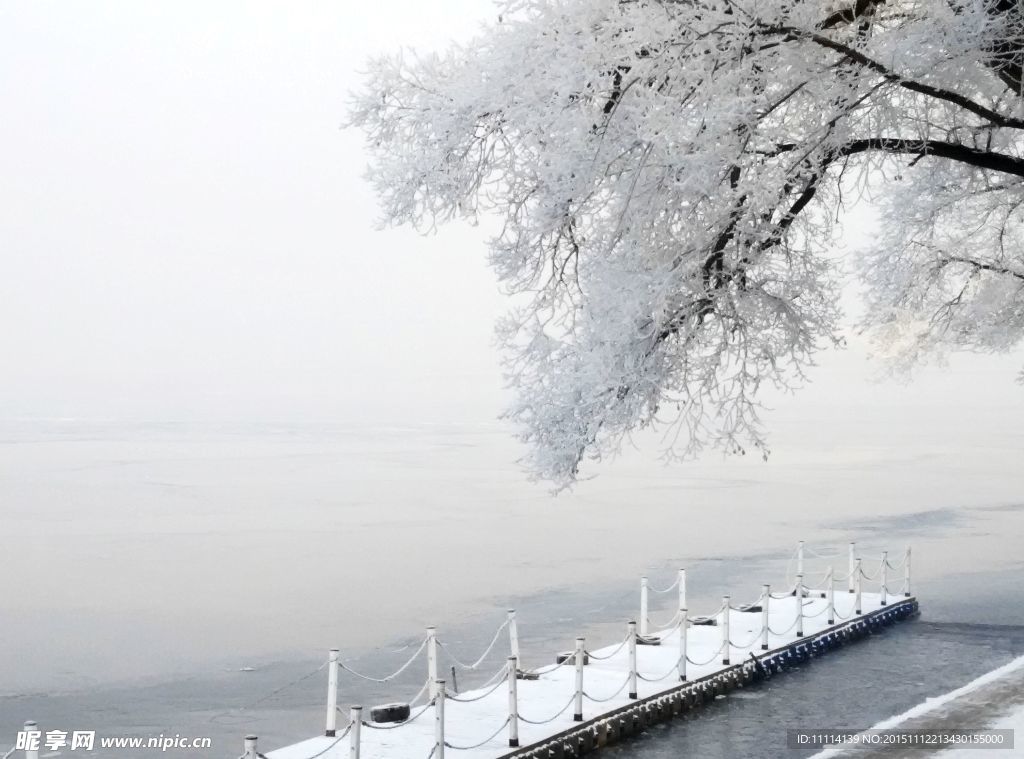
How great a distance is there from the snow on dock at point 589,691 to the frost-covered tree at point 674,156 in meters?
2.77

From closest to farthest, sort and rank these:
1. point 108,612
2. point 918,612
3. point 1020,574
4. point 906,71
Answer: point 906,71 < point 918,612 < point 108,612 < point 1020,574

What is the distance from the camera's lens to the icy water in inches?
663

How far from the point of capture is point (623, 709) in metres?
13.0

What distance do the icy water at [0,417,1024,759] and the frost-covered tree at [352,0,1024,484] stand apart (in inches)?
176

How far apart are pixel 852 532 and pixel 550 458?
98.0 ft

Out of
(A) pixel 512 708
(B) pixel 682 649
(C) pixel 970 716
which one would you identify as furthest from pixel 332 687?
(C) pixel 970 716

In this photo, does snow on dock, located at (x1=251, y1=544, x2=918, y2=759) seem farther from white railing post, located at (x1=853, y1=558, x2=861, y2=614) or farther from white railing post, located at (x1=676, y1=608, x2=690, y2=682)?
white railing post, located at (x1=853, y1=558, x2=861, y2=614)

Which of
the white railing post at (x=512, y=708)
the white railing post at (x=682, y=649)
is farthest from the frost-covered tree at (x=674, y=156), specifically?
the white railing post at (x=682, y=649)

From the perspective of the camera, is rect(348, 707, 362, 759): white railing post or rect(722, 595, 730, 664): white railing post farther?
rect(722, 595, 730, 664): white railing post

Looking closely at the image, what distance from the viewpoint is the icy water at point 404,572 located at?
55.2 feet

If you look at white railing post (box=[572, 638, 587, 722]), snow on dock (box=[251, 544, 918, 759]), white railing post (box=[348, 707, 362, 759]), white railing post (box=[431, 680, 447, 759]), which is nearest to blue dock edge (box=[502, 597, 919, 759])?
snow on dock (box=[251, 544, 918, 759])

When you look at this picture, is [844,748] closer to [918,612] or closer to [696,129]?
[696,129]

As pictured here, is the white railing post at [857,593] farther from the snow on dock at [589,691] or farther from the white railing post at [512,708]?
the white railing post at [512,708]

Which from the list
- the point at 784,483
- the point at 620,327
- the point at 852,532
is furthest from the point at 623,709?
the point at 784,483
